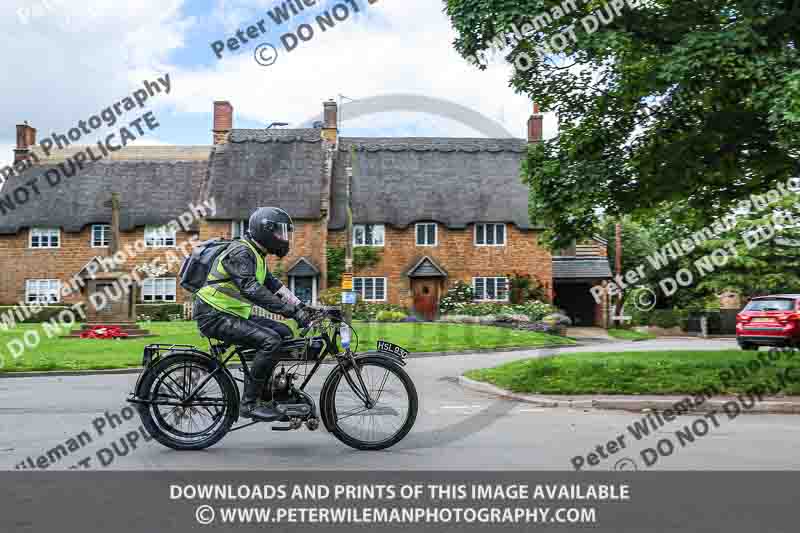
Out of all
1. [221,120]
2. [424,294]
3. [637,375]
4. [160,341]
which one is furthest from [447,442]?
[221,120]

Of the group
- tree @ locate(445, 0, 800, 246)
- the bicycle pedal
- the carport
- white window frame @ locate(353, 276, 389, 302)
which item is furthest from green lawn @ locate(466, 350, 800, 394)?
the carport

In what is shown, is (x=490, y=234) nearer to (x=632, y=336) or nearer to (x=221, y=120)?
(x=632, y=336)

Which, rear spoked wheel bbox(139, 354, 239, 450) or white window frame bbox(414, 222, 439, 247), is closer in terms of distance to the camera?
rear spoked wheel bbox(139, 354, 239, 450)

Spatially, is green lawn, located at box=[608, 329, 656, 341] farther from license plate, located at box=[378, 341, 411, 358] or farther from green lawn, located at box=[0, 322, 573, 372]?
license plate, located at box=[378, 341, 411, 358]

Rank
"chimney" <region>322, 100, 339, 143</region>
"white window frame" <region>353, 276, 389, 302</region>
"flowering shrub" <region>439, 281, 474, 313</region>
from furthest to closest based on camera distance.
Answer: "chimney" <region>322, 100, 339, 143</region>
"white window frame" <region>353, 276, 389, 302</region>
"flowering shrub" <region>439, 281, 474, 313</region>

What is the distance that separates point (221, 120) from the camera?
154ft

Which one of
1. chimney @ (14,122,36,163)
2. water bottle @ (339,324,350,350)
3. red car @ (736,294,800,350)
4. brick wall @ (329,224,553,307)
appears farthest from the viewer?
chimney @ (14,122,36,163)

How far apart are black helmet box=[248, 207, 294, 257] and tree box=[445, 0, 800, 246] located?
7727 millimetres

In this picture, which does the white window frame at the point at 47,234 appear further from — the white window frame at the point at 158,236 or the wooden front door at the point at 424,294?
the wooden front door at the point at 424,294

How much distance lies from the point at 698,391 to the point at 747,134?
17.5ft

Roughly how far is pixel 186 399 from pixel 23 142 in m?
47.1

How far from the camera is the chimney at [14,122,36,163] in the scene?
4741cm
